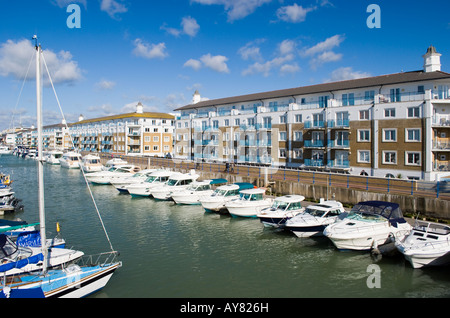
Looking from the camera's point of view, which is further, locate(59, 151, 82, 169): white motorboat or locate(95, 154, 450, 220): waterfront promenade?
locate(59, 151, 82, 169): white motorboat

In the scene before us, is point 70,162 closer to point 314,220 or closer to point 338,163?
point 338,163

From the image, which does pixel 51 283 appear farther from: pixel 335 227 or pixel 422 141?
pixel 422 141

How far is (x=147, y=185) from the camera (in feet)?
135

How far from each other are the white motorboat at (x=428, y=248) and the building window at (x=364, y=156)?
23140 mm

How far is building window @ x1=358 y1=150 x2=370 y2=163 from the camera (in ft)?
136

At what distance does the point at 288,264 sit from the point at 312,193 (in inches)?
590

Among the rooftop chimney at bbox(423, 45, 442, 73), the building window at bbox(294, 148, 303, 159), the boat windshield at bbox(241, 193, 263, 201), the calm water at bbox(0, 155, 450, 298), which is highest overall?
the rooftop chimney at bbox(423, 45, 442, 73)

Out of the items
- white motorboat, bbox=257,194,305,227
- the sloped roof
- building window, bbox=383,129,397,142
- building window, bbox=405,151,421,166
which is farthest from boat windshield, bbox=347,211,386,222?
the sloped roof

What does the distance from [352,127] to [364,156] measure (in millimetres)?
4157

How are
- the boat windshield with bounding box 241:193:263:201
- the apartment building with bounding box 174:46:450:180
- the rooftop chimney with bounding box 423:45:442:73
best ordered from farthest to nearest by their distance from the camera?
1. the rooftop chimney with bounding box 423:45:442:73
2. the apartment building with bounding box 174:46:450:180
3. the boat windshield with bounding box 241:193:263:201

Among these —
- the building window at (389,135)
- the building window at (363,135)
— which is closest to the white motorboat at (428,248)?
the building window at (389,135)

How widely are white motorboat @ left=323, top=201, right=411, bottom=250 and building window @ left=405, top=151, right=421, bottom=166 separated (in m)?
18.0

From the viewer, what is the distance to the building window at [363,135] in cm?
4162

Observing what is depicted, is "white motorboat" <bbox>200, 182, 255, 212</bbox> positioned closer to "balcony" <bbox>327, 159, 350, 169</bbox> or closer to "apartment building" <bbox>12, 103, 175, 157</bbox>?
"balcony" <bbox>327, 159, 350, 169</bbox>
